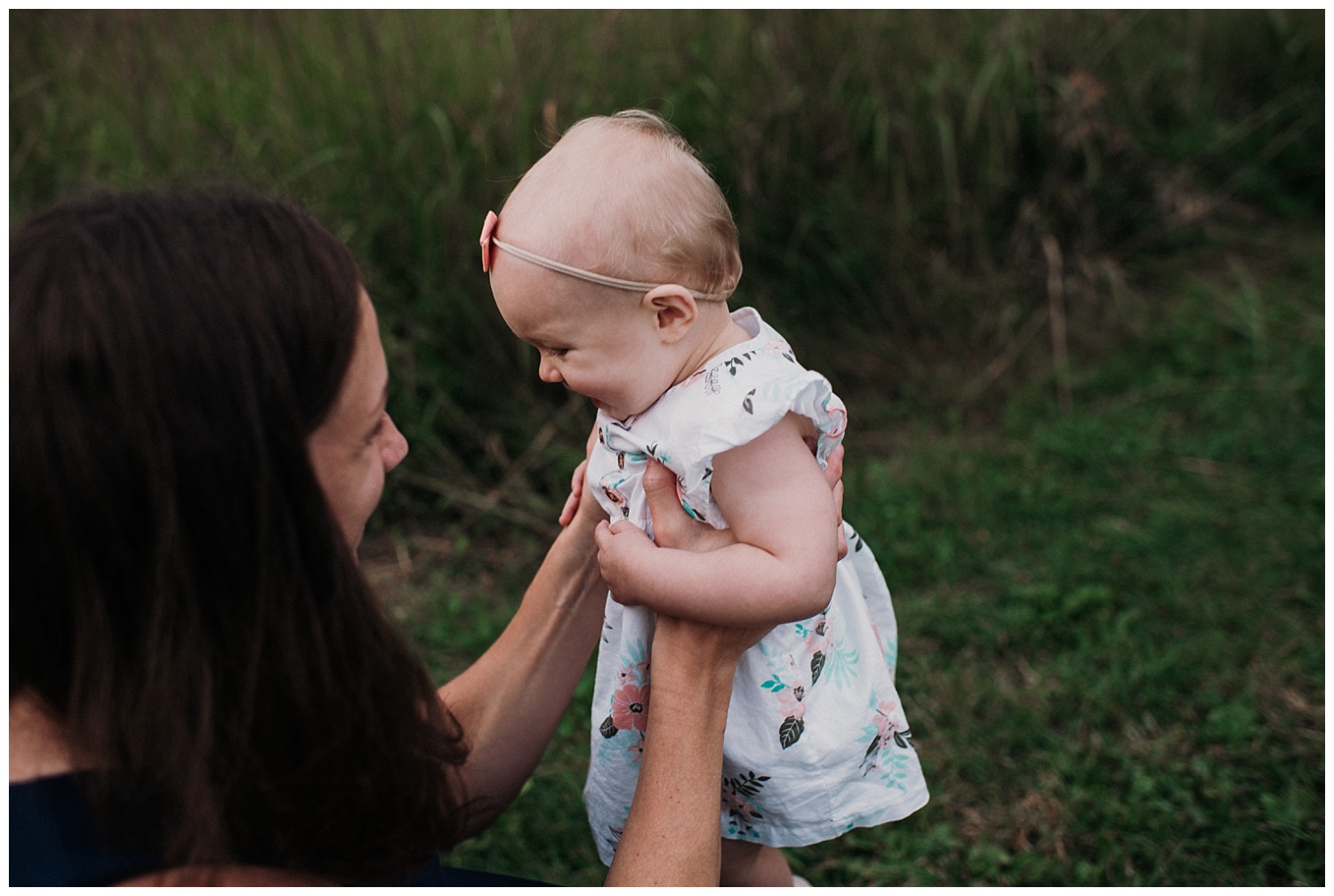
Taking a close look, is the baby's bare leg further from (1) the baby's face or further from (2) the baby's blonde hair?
(2) the baby's blonde hair

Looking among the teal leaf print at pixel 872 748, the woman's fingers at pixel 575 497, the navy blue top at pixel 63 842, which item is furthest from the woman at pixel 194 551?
the teal leaf print at pixel 872 748

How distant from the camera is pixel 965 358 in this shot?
4.02 meters

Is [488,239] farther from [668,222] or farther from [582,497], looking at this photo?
[582,497]

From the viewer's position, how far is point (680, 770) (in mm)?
1315

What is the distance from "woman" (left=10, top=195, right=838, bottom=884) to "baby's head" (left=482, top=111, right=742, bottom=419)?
0.25m

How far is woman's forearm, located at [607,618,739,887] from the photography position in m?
1.28

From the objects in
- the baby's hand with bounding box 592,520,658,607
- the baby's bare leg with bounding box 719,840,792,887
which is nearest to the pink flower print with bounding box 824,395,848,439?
the baby's hand with bounding box 592,520,658,607

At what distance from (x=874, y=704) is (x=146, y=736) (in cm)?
101

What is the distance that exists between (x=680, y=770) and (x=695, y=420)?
452 mm

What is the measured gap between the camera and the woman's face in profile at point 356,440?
3.67 ft

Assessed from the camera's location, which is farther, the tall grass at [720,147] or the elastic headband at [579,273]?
the tall grass at [720,147]

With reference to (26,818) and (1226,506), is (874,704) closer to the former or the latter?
(26,818)

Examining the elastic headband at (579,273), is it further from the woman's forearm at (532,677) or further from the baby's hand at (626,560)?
the woman's forearm at (532,677)

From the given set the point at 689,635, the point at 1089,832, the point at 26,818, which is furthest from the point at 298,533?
the point at 1089,832
